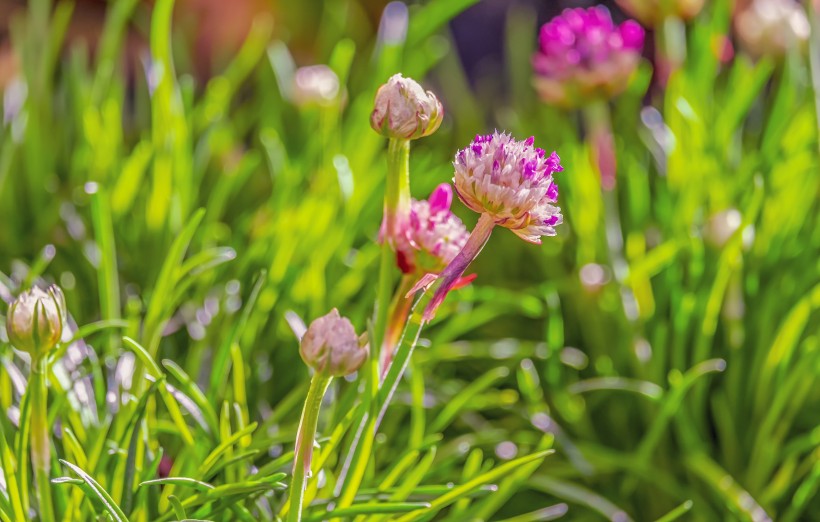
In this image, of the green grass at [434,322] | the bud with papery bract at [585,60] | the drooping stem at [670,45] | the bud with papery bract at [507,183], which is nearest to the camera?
the bud with papery bract at [507,183]

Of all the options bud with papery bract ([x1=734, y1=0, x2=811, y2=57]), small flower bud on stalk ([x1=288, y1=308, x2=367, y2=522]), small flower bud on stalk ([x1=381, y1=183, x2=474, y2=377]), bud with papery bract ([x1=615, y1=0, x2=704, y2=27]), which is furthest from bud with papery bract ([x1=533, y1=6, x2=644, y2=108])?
small flower bud on stalk ([x1=288, y1=308, x2=367, y2=522])

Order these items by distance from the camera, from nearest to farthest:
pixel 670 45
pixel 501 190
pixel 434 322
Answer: pixel 501 190
pixel 434 322
pixel 670 45

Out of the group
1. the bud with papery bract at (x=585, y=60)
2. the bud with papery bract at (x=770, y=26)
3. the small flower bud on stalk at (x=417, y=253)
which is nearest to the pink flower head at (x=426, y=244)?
the small flower bud on stalk at (x=417, y=253)

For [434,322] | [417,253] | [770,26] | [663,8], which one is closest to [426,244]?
[417,253]

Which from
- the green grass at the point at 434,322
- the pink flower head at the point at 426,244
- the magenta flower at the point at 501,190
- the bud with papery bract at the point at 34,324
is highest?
the magenta flower at the point at 501,190

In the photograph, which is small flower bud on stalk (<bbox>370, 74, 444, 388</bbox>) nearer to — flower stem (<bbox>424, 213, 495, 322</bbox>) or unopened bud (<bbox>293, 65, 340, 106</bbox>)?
flower stem (<bbox>424, 213, 495, 322</bbox>)

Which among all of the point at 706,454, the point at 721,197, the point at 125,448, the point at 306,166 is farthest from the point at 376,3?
the point at 125,448

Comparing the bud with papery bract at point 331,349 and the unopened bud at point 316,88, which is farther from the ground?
the bud with papery bract at point 331,349

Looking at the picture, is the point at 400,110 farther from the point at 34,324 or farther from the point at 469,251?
the point at 34,324

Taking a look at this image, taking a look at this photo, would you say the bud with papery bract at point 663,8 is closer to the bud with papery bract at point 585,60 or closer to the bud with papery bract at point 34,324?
the bud with papery bract at point 585,60
